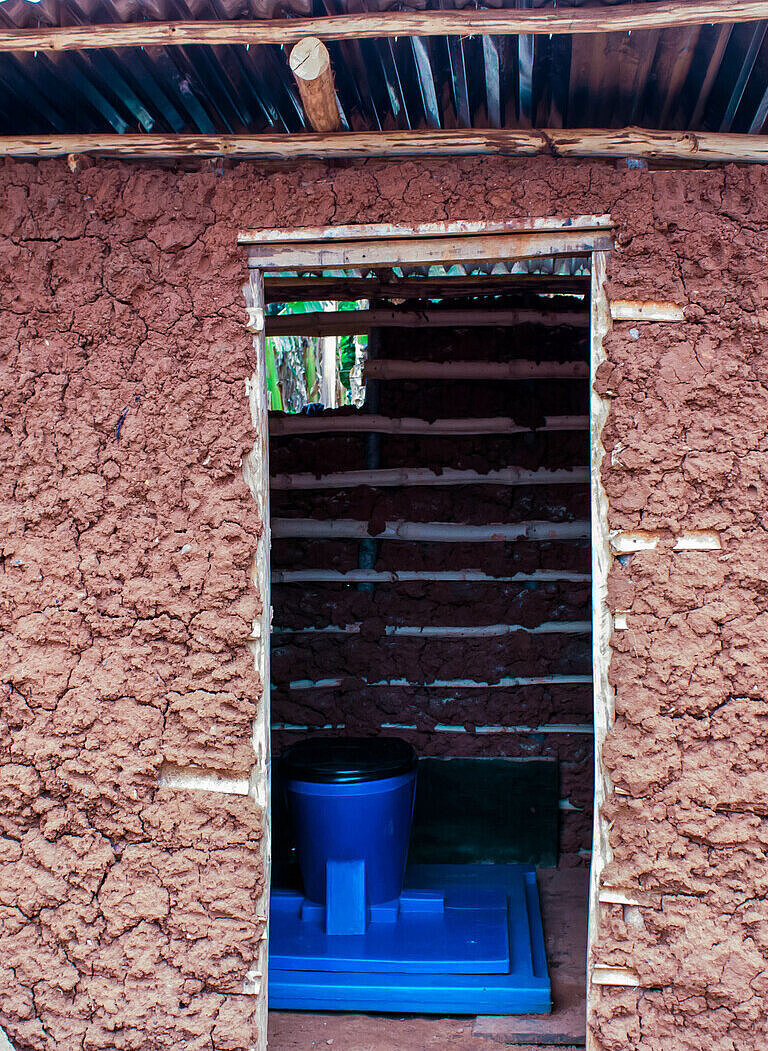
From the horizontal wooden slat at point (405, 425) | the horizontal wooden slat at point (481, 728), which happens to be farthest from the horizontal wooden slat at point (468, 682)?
the horizontal wooden slat at point (405, 425)

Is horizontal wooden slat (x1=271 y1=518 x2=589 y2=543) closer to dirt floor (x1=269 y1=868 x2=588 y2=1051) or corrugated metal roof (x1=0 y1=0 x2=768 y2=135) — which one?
dirt floor (x1=269 y1=868 x2=588 y2=1051)

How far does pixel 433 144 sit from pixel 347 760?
2.44 m

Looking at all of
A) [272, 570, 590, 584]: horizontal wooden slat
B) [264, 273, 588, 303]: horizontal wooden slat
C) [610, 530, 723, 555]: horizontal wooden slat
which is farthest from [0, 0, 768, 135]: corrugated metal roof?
[272, 570, 590, 584]: horizontal wooden slat

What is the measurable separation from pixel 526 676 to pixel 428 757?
2.09 feet

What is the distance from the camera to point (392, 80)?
258 centimetres

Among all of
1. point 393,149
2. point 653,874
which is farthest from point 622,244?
point 653,874

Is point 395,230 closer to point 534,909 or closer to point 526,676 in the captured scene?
point 526,676

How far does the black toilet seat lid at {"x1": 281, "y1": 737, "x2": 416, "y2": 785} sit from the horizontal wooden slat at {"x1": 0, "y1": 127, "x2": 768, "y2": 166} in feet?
6.71

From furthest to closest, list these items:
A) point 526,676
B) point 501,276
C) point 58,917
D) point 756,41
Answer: point 526,676 < point 501,276 < point 58,917 < point 756,41

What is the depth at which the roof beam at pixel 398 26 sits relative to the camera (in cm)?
223

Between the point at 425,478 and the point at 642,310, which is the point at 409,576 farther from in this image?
the point at 642,310

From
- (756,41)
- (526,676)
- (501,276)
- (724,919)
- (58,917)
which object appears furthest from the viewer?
(526,676)

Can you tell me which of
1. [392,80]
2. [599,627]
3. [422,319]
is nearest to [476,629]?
[422,319]

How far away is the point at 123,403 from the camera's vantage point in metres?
2.82
